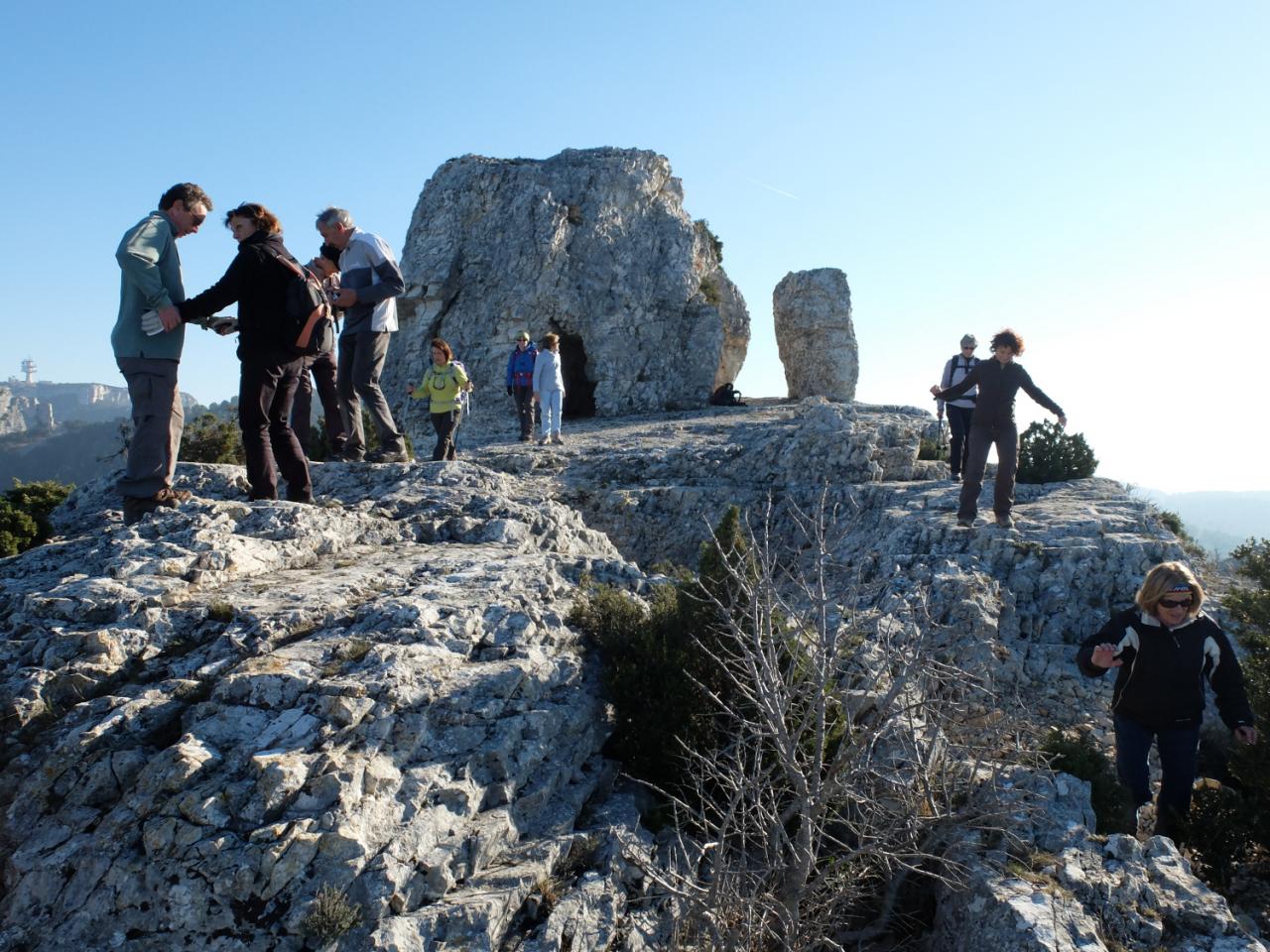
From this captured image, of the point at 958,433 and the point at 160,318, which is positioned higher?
the point at 160,318

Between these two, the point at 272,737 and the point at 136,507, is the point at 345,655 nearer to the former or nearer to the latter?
the point at 272,737

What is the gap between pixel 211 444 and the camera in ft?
40.4

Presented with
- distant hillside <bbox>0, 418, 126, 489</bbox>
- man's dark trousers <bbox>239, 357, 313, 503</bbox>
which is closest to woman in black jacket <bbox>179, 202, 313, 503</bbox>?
man's dark trousers <bbox>239, 357, 313, 503</bbox>

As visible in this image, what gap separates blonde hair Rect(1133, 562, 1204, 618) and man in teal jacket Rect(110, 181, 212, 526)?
730 centimetres

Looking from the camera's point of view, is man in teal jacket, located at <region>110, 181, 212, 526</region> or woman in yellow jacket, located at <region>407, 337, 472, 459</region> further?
woman in yellow jacket, located at <region>407, 337, 472, 459</region>

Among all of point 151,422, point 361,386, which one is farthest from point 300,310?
point 361,386

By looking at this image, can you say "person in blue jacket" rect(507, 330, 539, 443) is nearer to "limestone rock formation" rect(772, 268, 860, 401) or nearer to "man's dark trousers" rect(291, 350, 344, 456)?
"man's dark trousers" rect(291, 350, 344, 456)

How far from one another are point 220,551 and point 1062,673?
8293mm

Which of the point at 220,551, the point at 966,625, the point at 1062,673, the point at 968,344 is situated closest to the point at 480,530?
the point at 220,551

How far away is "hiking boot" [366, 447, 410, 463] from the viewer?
31.5 feet

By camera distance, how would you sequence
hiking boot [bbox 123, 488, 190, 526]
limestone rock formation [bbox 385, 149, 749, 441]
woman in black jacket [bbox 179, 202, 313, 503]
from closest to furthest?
1. woman in black jacket [bbox 179, 202, 313, 503]
2. hiking boot [bbox 123, 488, 190, 526]
3. limestone rock formation [bbox 385, 149, 749, 441]

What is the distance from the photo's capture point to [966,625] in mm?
9094

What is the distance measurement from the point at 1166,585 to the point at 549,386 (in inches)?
Answer: 454

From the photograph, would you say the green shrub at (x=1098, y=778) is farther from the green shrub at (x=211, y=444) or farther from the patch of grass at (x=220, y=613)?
the green shrub at (x=211, y=444)
